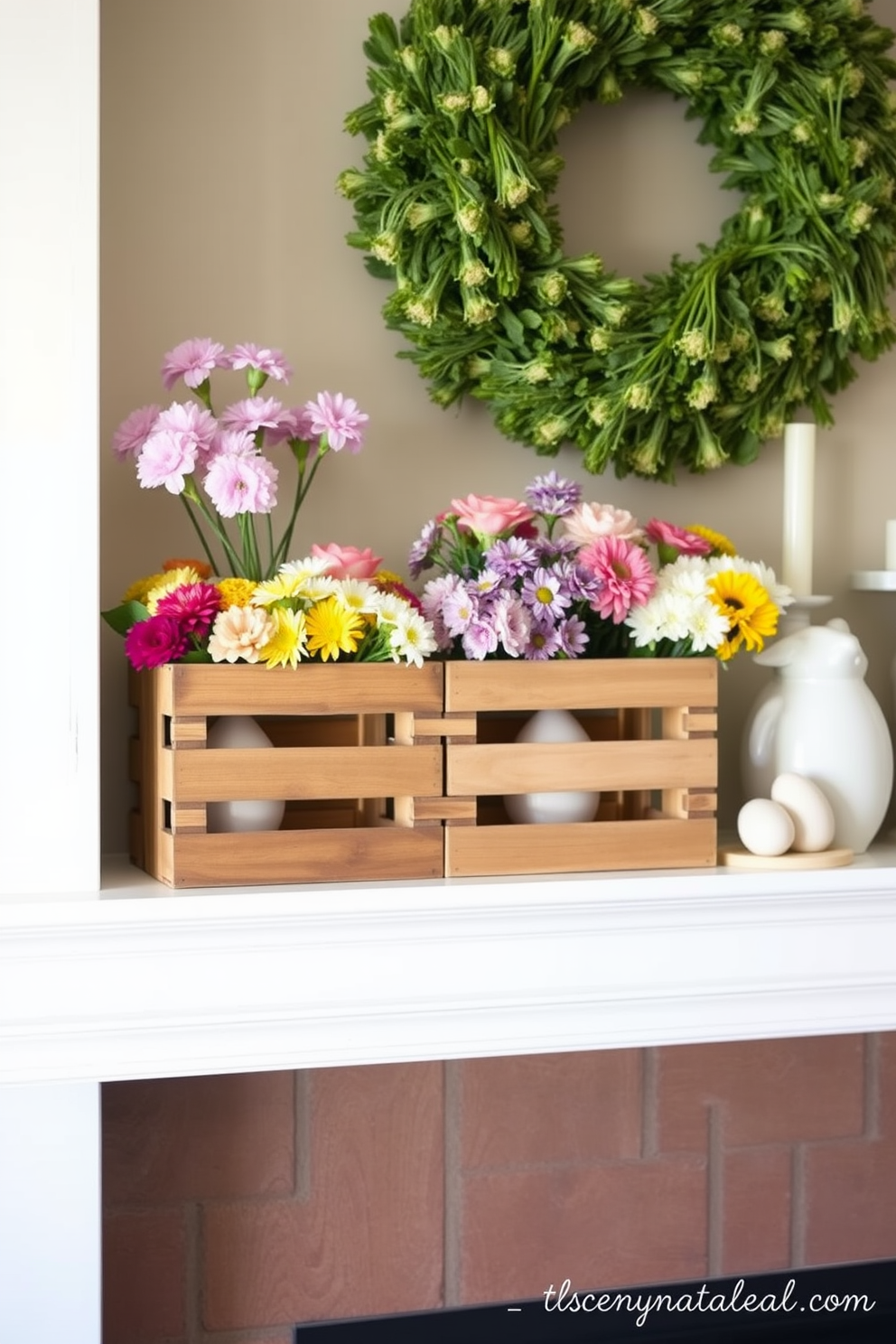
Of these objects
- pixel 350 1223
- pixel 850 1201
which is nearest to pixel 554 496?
pixel 350 1223

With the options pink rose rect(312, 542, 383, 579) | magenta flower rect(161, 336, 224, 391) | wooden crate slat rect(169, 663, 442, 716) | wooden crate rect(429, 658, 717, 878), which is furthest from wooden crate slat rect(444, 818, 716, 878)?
magenta flower rect(161, 336, 224, 391)

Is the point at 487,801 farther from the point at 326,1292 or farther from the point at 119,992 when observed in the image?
the point at 326,1292

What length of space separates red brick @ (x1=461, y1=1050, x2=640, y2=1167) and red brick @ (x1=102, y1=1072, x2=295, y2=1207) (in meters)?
0.19

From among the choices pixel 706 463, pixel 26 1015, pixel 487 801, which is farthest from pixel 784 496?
pixel 26 1015

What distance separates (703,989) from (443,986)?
0.22m

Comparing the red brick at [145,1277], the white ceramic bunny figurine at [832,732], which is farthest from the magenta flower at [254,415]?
the red brick at [145,1277]

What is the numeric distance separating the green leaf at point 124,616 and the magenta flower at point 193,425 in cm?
13

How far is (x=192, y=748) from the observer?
3.60ft

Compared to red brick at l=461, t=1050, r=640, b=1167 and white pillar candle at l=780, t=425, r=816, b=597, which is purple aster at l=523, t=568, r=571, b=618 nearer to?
white pillar candle at l=780, t=425, r=816, b=597

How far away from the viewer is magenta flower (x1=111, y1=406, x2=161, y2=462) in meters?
1.20

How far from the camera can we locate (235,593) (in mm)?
1121

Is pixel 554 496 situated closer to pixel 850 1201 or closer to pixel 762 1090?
pixel 762 1090

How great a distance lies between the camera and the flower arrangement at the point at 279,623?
1100 millimetres

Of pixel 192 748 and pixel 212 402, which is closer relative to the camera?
pixel 192 748
